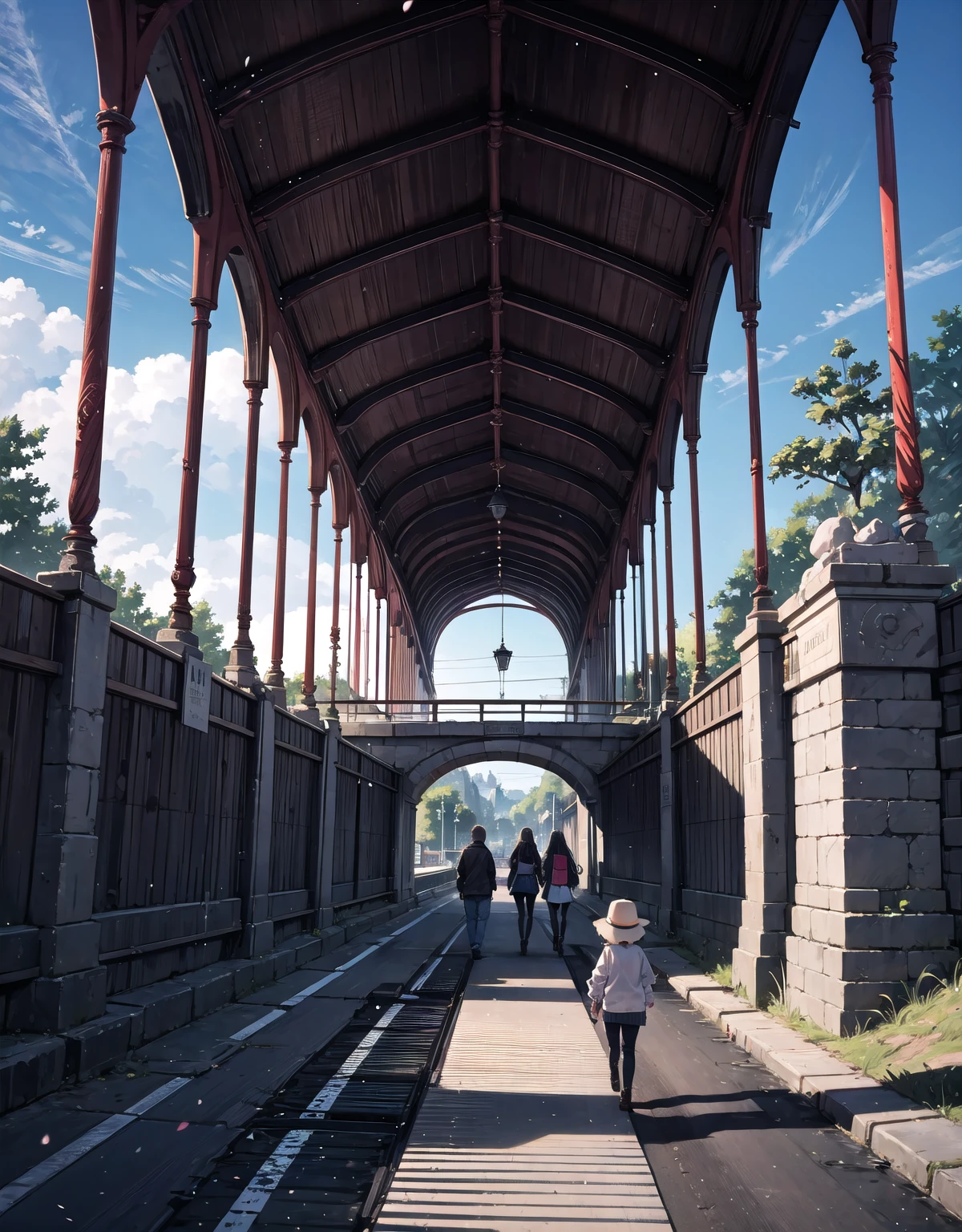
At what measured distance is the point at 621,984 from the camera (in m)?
6.04

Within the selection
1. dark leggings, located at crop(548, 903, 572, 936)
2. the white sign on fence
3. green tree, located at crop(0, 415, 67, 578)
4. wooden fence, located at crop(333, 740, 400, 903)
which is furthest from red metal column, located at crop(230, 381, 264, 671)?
green tree, located at crop(0, 415, 67, 578)

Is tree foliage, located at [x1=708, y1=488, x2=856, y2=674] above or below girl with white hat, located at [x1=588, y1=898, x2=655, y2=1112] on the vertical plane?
above

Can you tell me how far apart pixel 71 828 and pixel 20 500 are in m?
39.5

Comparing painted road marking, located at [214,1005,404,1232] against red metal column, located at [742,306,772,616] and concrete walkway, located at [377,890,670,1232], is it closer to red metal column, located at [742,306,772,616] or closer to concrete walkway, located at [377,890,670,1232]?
concrete walkway, located at [377,890,670,1232]

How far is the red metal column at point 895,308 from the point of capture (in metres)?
7.94

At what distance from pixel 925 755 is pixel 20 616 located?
6.04m

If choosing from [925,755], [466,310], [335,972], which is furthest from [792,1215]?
[466,310]

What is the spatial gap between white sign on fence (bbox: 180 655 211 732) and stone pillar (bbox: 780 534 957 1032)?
5332mm

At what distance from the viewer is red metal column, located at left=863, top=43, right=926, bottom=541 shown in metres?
7.94

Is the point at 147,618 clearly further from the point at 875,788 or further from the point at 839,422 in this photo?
the point at 875,788

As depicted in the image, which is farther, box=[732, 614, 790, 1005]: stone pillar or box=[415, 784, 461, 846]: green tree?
box=[415, 784, 461, 846]: green tree

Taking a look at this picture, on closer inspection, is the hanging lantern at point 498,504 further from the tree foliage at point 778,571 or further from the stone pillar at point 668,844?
the tree foliage at point 778,571

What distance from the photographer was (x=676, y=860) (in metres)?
15.1

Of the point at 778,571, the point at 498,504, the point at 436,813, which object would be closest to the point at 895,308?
the point at 498,504
